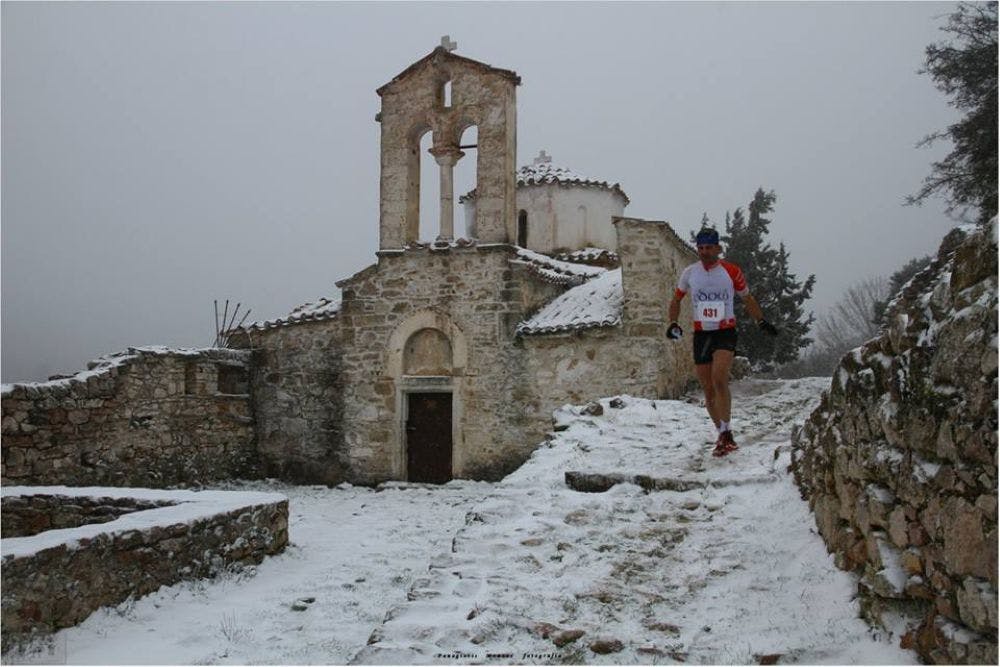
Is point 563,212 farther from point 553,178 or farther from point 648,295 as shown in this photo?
point 648,295

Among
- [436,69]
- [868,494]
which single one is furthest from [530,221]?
[868,494]

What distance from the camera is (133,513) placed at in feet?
19.1

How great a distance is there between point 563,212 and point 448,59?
4983 mm

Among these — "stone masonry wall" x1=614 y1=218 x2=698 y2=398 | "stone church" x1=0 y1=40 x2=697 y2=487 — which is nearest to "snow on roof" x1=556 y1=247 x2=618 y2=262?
"stone church" x1=0 y1=40 x2=697 y2=487

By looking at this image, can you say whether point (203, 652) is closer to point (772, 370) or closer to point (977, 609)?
point (977, 609)

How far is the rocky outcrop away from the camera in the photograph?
1989 millimetres

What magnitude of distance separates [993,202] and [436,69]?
9.79 metres

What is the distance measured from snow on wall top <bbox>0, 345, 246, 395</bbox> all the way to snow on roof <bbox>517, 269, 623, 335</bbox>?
523 centimetres

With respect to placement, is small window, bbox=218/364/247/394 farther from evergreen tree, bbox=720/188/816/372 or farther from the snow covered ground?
evergreen tree, bbox=720/188/816/372

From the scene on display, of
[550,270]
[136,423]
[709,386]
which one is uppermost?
[550,270]

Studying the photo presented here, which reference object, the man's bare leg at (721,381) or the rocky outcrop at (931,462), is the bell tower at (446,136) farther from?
the rocky outcrop at (931,462)

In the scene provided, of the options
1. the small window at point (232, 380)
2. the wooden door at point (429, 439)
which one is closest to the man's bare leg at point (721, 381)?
the wooden door at point (429, 439)

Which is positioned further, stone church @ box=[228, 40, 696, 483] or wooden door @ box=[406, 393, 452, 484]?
wooden door @ box=[406, 393, 452, 484]

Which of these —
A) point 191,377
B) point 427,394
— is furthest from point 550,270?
point 191,377
